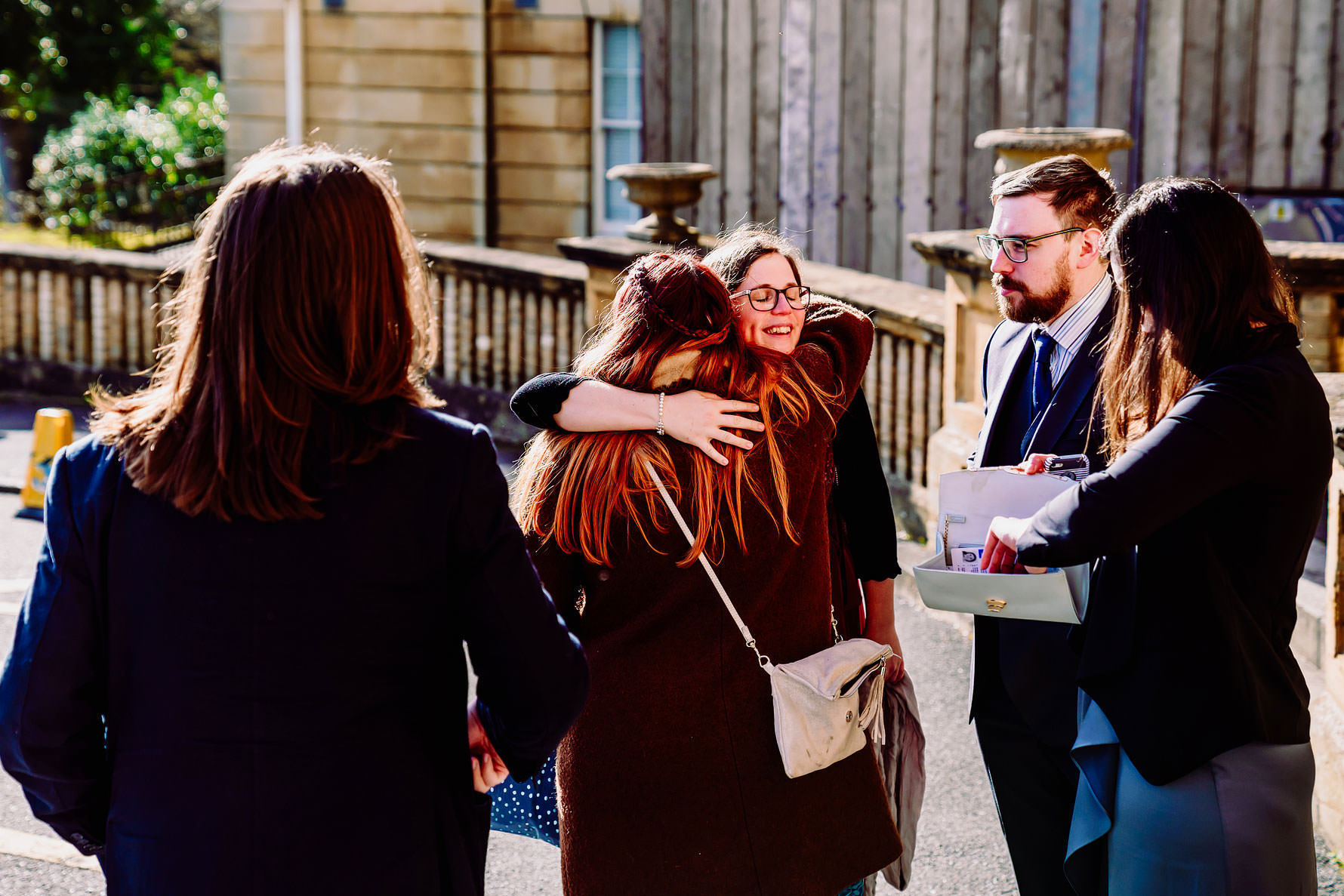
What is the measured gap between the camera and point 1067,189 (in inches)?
123

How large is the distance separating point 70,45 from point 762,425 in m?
22.8

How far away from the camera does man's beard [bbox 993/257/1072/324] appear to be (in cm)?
312

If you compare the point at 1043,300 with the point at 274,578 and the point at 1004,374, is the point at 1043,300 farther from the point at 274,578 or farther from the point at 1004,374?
the point at 274,578

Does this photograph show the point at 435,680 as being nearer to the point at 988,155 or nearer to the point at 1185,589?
the point at 1185,589

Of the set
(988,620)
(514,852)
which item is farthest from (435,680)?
(514,852)

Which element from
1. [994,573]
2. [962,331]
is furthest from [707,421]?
[962,331]

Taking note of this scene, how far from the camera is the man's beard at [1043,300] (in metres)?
3.12

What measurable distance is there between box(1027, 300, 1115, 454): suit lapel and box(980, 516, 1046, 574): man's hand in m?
0.30

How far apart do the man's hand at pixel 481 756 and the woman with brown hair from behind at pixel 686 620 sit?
42 cm

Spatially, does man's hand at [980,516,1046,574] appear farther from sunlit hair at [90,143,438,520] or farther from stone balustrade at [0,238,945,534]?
stone balustrade at [0,238,945,534]

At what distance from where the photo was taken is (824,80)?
8758mm

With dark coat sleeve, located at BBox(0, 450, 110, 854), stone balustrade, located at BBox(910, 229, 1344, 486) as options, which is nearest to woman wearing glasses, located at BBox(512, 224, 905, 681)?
dark coat sleeve, located at BBox(0, 450, 110, 854)

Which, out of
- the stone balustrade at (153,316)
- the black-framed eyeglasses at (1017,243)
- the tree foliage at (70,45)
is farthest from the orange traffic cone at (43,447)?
the tree foliage at (70,45)

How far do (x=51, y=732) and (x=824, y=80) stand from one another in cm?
757
